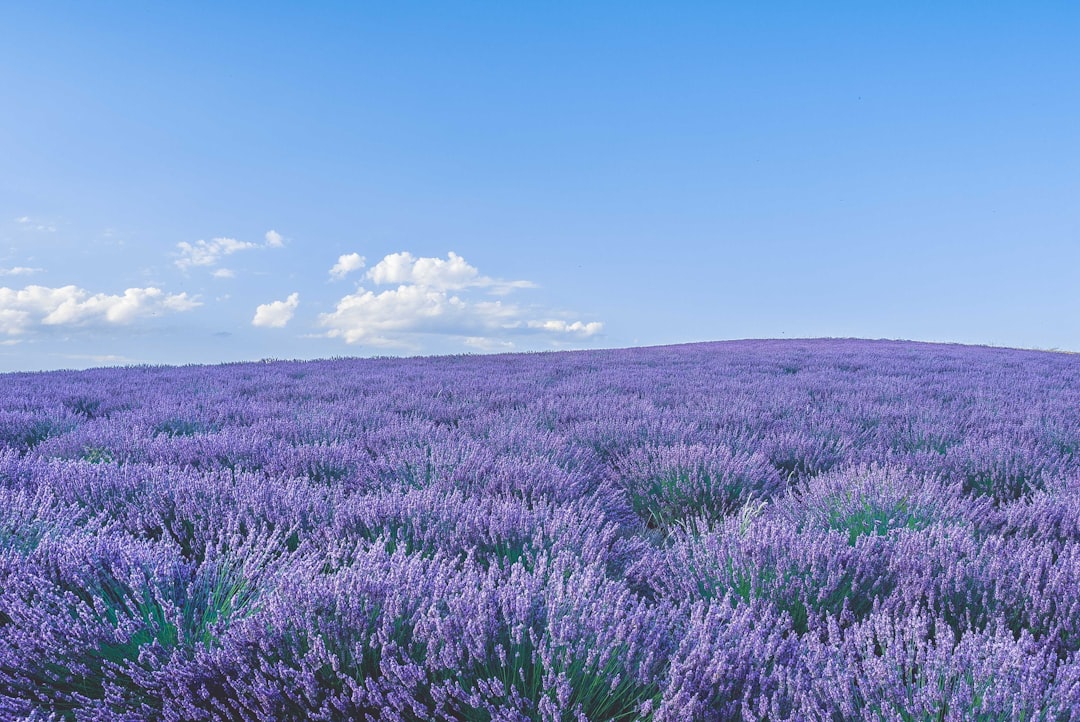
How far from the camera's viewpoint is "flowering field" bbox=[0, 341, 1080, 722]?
1.20m

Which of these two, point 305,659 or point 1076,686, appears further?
point 305,659

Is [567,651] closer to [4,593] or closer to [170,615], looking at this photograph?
[170,615]

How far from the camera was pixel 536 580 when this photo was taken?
1.46 metres

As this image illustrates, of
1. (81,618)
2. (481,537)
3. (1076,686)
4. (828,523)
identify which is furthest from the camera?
(828,523)

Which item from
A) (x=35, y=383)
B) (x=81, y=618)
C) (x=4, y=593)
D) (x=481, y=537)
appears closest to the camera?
(x=81, y=618)

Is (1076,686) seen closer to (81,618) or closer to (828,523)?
(828,523)

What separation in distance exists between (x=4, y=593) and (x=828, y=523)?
2.54 m

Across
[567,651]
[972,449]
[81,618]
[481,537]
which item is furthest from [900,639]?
[972,449]

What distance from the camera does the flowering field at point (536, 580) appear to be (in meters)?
1.20

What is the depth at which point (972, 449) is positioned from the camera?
3588mm

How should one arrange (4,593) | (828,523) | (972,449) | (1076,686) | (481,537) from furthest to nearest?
(972,449) → (828,523) → (481,537) → (4,593) → (1076,686)

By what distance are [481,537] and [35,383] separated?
8.10 meters

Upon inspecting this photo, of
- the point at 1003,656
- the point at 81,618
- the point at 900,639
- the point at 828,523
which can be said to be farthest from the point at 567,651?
the point at 828,523

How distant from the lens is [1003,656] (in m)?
1.20
